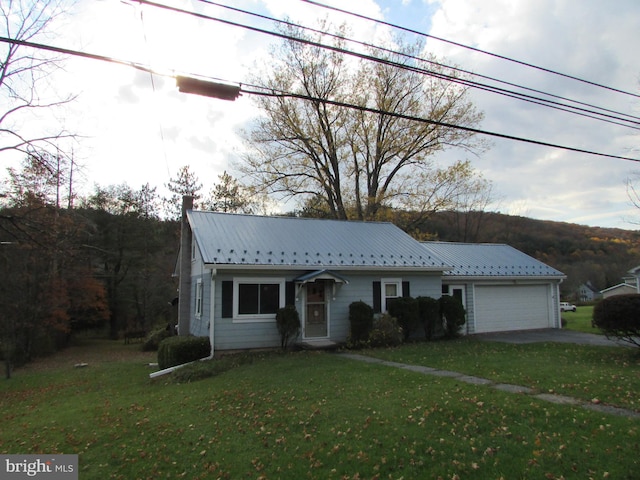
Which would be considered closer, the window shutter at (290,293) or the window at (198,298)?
the window shutter at (290,293)

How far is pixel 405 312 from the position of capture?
14930 mm

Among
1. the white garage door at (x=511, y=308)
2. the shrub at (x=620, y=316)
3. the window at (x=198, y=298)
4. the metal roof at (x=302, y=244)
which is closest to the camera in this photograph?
the shrub at (x=620, y=316)

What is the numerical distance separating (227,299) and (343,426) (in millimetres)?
7920

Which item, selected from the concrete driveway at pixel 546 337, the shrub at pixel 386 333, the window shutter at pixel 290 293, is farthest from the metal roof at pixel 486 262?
the window shutter at pixel 290 293

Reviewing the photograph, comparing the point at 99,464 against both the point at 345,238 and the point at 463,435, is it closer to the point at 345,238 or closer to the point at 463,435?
the point at 463,435

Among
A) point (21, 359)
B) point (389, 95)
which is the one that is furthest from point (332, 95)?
point (21, 359)

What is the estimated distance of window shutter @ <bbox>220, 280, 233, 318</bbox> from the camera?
13.1 m

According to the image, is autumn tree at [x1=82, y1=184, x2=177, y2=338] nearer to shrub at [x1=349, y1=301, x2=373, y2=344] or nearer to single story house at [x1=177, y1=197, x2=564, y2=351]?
single story house at [x1=177, y1=197, x2=564, y2=351]

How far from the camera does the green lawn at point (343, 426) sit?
185 inches

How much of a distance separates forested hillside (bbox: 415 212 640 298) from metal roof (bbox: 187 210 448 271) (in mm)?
19330

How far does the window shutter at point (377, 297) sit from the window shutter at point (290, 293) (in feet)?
10.3

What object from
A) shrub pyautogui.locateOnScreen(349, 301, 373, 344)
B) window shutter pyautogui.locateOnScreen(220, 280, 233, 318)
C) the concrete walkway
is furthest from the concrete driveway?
window shutter pyautogui.locateOnScreen(220, 280, 233, 318)

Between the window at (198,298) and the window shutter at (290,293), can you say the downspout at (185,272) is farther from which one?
the window shutter at (290,293)

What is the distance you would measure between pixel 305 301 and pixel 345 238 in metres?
3.78
